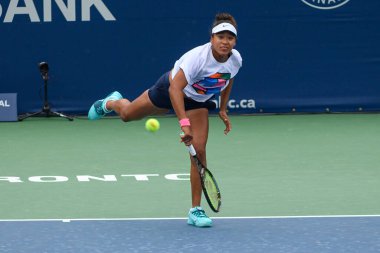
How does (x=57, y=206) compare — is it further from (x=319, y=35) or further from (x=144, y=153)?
(x=319, y=35)

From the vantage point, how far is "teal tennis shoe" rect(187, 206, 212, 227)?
24.0 feet

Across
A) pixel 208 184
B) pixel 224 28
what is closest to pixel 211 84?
pixel 224 28

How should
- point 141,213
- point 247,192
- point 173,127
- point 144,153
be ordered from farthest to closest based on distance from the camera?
1. point 173,127
2. point 144,153
3. point 247,192
4. point 141,213

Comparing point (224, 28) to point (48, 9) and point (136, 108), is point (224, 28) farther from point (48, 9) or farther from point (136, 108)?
point (48, 9)

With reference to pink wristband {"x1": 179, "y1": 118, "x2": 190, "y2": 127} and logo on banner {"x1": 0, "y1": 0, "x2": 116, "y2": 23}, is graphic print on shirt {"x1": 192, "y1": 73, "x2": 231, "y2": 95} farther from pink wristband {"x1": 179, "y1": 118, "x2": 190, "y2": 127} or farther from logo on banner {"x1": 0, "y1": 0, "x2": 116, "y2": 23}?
logo on banner {"x1": 0, "y1": 0, "x2": 116, "y2": 23}

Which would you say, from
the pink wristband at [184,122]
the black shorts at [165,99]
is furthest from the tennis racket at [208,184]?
the black shorts at [165,99]

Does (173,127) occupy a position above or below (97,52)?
below

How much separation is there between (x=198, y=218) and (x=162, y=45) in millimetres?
7482

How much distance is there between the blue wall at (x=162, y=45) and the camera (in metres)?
14.5

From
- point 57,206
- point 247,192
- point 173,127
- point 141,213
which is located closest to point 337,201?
point 247,192

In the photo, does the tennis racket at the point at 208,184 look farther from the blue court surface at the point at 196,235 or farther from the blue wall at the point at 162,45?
the blue wall at the point at 162,45

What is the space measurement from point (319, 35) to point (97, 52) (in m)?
3.10

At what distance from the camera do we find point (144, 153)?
11.3 metres

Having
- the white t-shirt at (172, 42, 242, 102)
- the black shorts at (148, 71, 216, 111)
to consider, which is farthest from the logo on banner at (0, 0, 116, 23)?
the white t-shirt at (172, 42, 242, 102)
